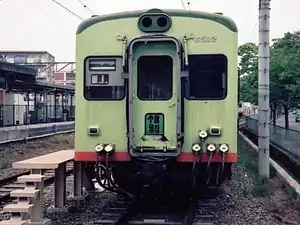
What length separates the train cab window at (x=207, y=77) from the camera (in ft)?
29.2

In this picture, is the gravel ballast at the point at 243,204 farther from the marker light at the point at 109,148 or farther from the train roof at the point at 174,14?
the train roof at the point at 174,14

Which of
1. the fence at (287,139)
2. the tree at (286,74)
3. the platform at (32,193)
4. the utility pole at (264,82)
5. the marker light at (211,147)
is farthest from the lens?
the tree at (286,74)

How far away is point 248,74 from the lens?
1187 inches

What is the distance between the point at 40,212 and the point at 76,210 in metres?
1.36

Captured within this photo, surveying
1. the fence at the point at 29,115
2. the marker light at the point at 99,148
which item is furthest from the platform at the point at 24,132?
the marker light at the point at 99,148

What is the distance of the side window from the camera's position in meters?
9.01

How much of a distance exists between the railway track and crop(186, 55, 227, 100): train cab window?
1.87m

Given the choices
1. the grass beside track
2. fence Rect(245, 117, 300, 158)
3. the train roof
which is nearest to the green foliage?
fence Rect(245, 117, 300, 158)

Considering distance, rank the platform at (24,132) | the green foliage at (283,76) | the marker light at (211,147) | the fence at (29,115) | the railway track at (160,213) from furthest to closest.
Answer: the fence at (29,115)
the platform at (24,132)
the green foliage at (283,76)
the railway track at (160,213)
the marker light at (211,147)

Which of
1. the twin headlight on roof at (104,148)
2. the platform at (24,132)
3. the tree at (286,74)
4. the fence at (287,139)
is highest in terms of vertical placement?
the tree at (286,74)

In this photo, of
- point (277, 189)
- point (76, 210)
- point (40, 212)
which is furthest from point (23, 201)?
point (277, 189)

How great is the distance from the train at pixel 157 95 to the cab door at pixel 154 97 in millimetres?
15

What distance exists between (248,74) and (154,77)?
71.9ft

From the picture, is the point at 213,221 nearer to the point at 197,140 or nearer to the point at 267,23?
the point at 197,140
